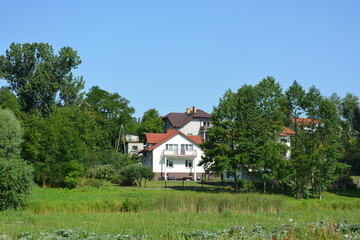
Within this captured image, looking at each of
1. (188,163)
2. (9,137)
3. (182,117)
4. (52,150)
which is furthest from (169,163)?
(9,137)

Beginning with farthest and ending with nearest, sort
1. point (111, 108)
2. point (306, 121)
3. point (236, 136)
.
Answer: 1. point (111, 108)
2. point (306, 121)
3. point (236, 136)

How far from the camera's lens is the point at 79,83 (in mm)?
69188

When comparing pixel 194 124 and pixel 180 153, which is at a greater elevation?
pixel 194 124

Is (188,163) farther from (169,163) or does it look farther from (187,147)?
(169,163)

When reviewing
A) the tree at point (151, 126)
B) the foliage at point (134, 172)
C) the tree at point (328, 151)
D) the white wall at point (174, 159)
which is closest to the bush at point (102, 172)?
the foliage at point (134, 172)

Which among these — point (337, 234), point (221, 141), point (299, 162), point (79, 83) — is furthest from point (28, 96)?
point (337, 234)

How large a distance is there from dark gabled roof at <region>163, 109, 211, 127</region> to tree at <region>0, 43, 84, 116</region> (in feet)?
78.9

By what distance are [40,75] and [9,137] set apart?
23.4 m

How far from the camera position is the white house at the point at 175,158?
6337cm

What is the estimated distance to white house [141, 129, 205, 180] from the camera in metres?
63.4

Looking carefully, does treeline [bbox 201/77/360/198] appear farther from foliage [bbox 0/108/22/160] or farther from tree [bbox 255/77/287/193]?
foliage [bbox 0/108/22/160]

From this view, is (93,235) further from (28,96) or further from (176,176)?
(28,96)

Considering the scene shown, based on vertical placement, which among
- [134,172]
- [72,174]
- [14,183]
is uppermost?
[134,172]

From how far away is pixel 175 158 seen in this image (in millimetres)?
63906
